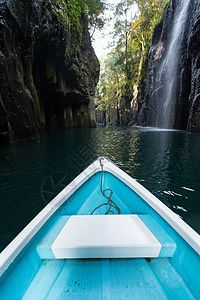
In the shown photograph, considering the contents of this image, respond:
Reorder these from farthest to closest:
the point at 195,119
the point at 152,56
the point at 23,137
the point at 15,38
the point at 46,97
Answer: the point at 152,56 < the point at 46,97 < the point at 195,119 < the point at 23,137 < the point at 15,38

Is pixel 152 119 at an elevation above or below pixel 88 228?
above

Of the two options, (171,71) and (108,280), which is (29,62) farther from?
(171,71)

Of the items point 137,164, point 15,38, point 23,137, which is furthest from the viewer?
point 23,137

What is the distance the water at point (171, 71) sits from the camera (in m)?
12.8

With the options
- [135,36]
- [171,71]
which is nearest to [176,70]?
[171,71]

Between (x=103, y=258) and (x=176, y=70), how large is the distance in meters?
17.5

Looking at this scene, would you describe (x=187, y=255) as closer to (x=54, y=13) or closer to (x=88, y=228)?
(x=88, y=228)

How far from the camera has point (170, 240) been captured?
1.10 metres

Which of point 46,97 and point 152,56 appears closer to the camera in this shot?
point 46,97

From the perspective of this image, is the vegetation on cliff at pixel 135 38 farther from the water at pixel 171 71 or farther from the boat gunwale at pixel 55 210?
the boat gunwale at pixel 55 210

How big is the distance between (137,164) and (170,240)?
3224 mm

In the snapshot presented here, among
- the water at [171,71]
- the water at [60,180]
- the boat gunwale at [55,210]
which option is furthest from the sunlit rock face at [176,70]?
the boat gunwale at [55,210]

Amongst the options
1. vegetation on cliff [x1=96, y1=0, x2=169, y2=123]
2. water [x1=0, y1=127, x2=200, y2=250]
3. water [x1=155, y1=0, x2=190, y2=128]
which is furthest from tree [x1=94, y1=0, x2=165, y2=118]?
water [x1=0, y1=127, x2=200, y2=250]

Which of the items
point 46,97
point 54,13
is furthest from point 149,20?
point 46,97
